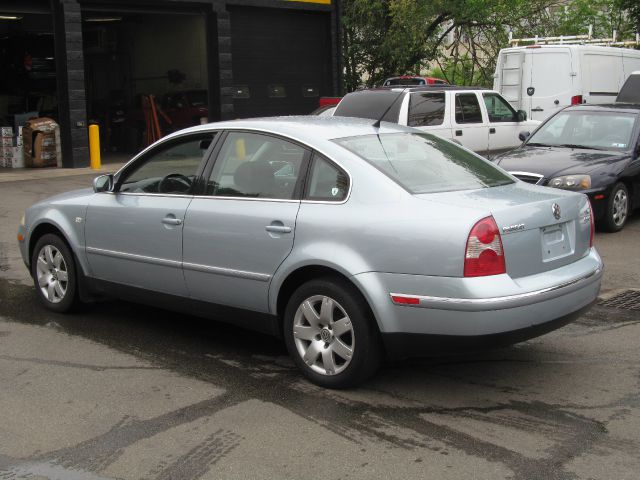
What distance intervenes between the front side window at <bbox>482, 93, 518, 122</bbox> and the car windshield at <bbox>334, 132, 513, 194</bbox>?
9.16 m

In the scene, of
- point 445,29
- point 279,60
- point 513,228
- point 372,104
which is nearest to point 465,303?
point 513,228

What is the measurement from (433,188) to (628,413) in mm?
1661

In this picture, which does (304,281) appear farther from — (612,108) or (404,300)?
(612,108)

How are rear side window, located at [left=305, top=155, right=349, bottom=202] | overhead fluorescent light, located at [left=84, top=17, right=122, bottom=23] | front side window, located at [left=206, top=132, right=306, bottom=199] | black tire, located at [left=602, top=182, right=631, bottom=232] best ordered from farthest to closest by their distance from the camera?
overhead fluorescent light, located at [left=84, top=17, right=122, bottom=23], black tire, located at [left=602, top=182, right=631, bottom=232], front side window, located at [left=206, top=132, right=306, bottom=199], rear side window, located at [left=305, top=155, right=349, bottom=202]

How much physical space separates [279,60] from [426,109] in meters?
11.0

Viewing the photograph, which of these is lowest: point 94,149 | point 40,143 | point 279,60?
point 94,149

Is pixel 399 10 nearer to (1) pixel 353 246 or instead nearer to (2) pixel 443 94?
(2) pixel 443 94

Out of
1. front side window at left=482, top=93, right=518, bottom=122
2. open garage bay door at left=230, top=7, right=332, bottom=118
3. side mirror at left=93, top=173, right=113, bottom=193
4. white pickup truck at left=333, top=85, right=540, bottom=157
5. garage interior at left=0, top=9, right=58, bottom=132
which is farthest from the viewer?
garage interior at left=0, top=9, right=58, bottom=132

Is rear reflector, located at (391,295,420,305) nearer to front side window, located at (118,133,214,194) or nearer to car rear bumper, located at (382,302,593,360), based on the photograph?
car rear bumper, located at (382,302,593,360)

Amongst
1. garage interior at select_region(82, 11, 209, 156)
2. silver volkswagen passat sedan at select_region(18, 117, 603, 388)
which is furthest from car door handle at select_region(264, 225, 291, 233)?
garage interior at select_region(82, 11, 209, 156)

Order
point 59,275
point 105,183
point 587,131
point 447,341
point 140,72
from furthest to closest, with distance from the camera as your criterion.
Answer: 1. point 140,72
2. point 587,131
3. point 59,275
4. point 105,183
5. point 447,341

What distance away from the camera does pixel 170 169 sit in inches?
243

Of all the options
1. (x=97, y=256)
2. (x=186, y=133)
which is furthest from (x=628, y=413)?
(x=97, y=256)

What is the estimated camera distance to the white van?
18.6m
